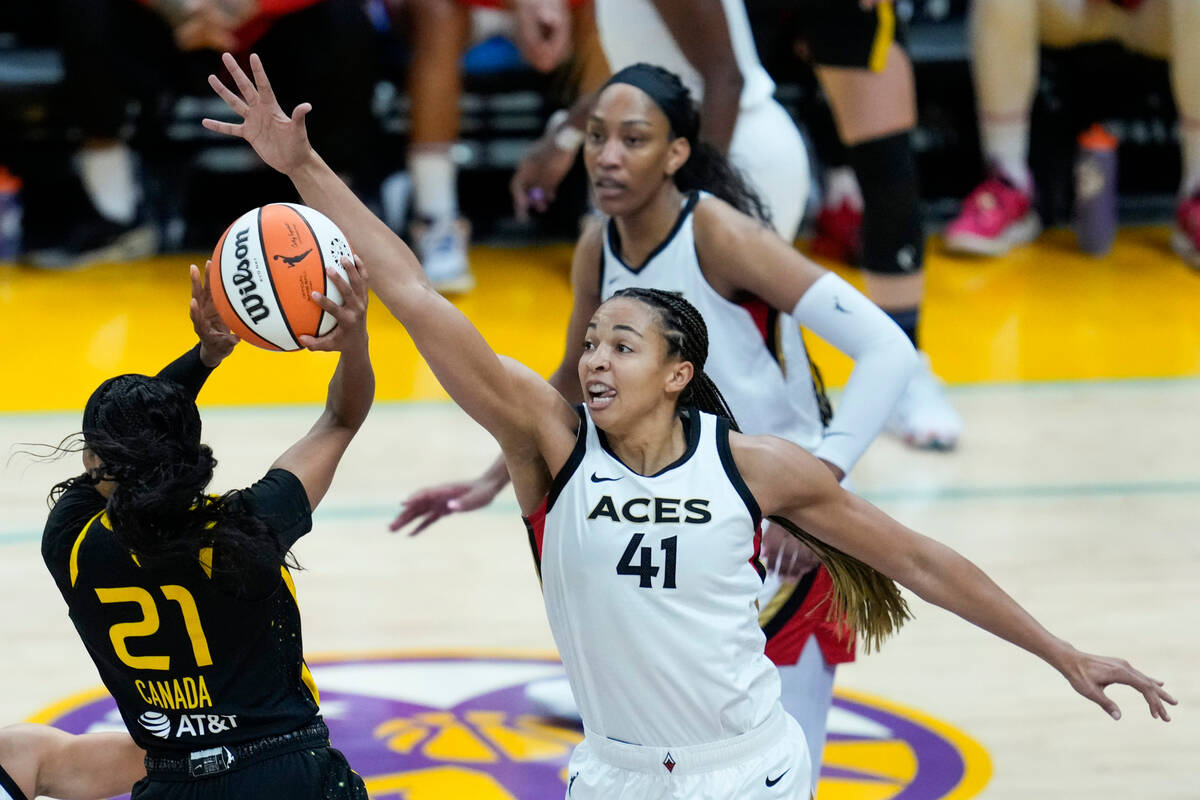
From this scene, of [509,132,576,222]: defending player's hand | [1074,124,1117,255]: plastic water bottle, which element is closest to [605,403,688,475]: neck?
[509,132,576,222]: defending player's hand

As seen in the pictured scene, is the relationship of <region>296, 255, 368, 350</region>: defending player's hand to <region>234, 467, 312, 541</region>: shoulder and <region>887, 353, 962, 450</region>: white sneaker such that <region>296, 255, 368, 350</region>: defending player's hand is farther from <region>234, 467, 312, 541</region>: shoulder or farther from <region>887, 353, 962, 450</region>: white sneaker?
<region>887, 353, 962, 450</region>: white sneaker

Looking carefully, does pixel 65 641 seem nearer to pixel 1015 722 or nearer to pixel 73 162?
pixel 1015 722

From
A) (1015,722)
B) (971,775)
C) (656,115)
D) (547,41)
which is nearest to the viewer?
(656,115)

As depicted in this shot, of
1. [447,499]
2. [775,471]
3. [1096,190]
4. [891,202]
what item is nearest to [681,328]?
[775,471]

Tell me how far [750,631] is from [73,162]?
709 cm

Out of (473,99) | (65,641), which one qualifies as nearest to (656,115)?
(65,641)

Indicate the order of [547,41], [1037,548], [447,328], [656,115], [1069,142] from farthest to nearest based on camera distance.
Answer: [1069,142]
[547,41]
[1037,548]
[656,115]
[447,328]

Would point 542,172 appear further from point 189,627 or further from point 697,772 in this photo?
point 697,772

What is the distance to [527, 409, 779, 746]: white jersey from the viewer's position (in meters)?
2.85

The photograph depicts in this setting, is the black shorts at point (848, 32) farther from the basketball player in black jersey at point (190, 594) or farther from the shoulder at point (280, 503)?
the shoulder at point (280, 503)

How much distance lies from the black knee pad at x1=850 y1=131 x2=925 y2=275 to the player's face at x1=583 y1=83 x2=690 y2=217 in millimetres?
2706

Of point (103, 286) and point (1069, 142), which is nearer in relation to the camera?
point (103, 286)

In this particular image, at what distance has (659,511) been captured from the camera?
2.86 metres

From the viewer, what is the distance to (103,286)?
826 cm
